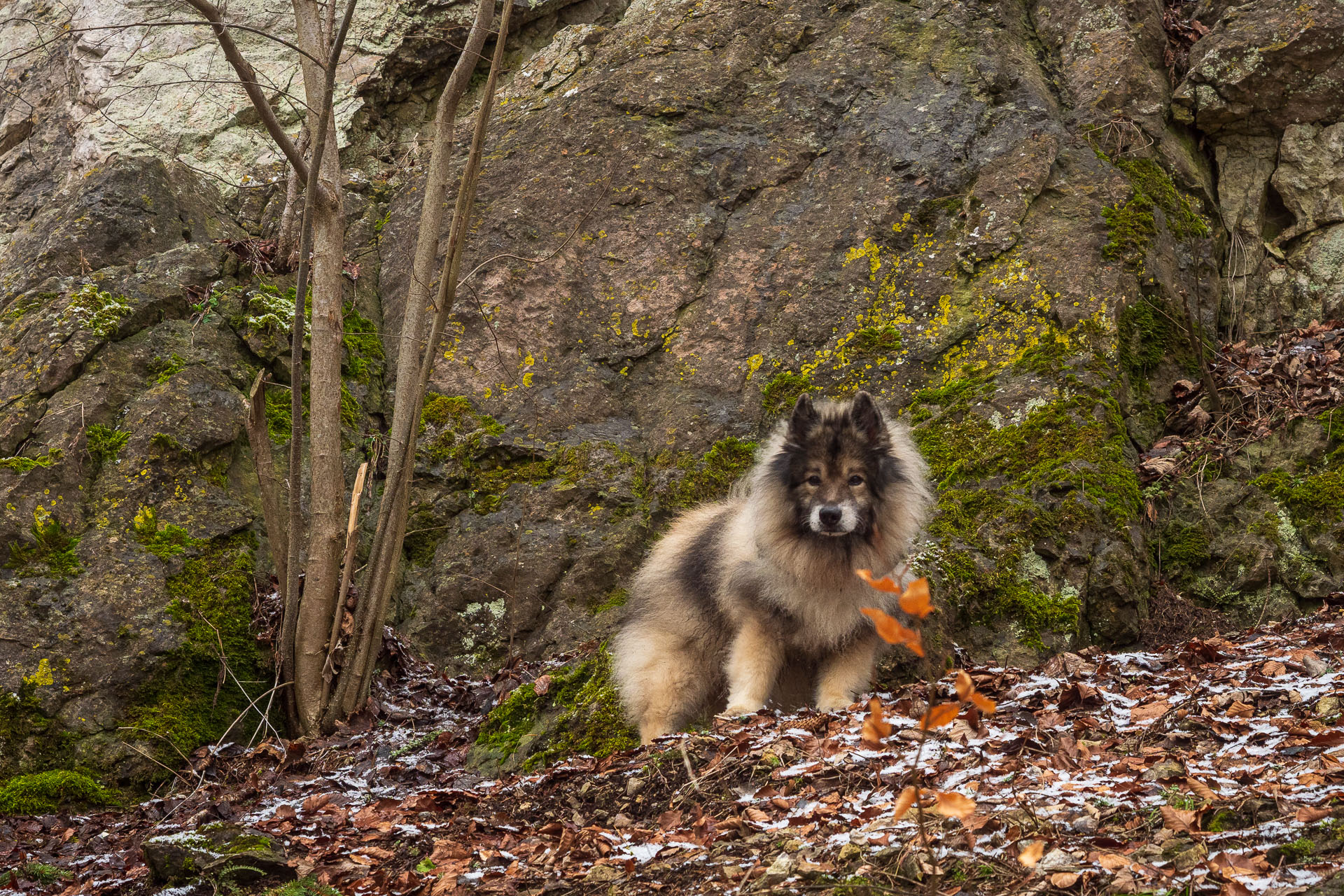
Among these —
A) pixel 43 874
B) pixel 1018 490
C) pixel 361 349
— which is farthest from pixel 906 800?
pixel 361 349

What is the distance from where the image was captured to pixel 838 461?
534cm

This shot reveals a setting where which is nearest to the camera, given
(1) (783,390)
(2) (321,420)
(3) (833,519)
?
(3) (833,519)

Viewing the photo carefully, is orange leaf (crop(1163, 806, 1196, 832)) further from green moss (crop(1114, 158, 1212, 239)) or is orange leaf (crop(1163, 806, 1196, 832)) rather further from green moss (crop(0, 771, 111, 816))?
green moss (crop(1114, 158, 1212, 239))

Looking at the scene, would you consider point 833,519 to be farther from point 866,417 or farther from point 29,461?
point 29,461

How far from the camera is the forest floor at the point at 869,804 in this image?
318 cm

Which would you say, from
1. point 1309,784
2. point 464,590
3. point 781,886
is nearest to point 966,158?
point 464,590

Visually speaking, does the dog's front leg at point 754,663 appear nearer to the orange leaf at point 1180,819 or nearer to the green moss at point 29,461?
the orange leaf at point 1180,819

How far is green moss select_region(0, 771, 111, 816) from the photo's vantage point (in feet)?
19.8

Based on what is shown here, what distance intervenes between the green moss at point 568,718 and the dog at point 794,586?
0.51 ft

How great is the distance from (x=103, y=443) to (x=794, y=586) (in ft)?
17.3

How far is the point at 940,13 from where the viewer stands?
9578 millimetres

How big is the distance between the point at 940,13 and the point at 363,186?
5.92 meters

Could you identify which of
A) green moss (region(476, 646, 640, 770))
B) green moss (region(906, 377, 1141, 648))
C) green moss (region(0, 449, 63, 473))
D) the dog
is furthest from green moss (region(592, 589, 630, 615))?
green moss (region(0, 449, 63, 473))

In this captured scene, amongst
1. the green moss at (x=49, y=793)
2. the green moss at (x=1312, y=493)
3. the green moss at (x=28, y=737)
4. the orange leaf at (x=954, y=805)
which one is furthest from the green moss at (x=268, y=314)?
the green moss at (x=1312, y=493)
